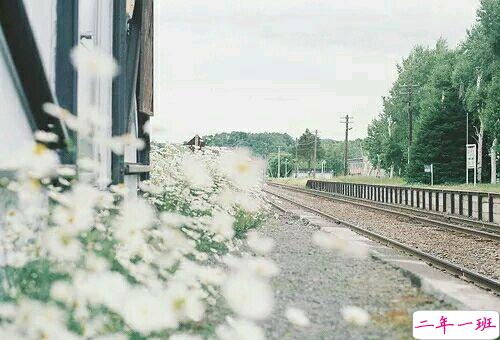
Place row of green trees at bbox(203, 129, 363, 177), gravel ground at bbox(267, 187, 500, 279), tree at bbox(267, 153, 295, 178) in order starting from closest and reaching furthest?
1. gravel ground at bbox(267, 187, 500, 279)
2. row of green trees at bbox(203, 129, 363, 177)
3. tree at bbox(267, 153, 295, 178)

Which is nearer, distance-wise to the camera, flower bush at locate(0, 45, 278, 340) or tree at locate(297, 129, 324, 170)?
flower bush at locate(0, 45, 278, 340)

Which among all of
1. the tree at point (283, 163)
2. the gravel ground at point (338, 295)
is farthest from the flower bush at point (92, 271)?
the tree at point (283, 163)

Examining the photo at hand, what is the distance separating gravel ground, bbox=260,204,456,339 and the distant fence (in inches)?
449

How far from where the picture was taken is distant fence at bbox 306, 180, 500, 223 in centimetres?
2109

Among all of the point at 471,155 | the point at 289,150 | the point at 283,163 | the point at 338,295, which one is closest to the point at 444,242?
the point at 338,295

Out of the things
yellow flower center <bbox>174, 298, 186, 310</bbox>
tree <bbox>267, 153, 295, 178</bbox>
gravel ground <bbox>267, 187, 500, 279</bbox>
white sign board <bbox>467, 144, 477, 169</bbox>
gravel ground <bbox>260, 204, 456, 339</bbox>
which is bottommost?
tree <bbox>267, 153, 295, 178</bbox>

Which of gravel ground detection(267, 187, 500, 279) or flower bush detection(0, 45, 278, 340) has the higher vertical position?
flower bush detection(0, 45, 278, 340)

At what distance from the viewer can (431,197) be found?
25766 millimetres

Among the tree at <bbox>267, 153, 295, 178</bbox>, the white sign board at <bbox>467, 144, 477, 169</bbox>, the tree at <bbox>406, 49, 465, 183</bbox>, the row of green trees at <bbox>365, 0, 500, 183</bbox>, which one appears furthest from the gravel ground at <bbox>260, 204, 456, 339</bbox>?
the tree at <bbox>267, 153, 295, 178</bbox>

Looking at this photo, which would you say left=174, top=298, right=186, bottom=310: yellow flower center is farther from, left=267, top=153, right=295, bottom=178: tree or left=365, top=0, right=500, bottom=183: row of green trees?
left=267, top=153, right=295, bottom=178: tree

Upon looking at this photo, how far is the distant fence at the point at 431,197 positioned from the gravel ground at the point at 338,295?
1141cm

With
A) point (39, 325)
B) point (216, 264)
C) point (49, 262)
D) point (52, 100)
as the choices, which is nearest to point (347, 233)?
point (216, 264)

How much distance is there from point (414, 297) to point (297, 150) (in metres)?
121

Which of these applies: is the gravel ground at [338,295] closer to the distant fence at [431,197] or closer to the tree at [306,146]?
the distant fence at [431,197]
